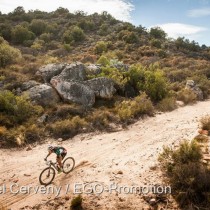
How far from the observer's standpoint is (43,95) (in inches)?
598

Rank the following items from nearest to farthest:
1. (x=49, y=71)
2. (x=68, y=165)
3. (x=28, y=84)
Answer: (x=68, y=165) < (x=28, y=84) < (x=49, y=71)

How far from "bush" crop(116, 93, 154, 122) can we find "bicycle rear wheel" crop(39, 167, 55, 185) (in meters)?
6.79

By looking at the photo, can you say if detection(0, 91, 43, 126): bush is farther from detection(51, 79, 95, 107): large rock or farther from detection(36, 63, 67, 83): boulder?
detection(36, 63, 67, 83): boulder

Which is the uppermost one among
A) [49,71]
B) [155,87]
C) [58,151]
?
[49,71]

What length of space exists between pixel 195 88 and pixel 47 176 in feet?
57.7

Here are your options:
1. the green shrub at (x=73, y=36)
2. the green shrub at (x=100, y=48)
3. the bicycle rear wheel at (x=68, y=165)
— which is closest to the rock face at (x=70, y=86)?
the bicycle rear wheel at (x=68, y=165)

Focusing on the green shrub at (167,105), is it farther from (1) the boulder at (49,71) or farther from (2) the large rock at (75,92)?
(1) the boulder at (49,71)

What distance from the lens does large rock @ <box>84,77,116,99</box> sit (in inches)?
661

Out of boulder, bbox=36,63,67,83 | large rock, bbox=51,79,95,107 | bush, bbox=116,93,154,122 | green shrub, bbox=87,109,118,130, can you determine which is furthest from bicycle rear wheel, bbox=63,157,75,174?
boulder, bbox=36,63,67,83

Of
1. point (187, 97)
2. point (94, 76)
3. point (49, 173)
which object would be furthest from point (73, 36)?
point (49, 173)

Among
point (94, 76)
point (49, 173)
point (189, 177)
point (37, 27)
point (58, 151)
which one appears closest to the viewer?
point (189, 177)

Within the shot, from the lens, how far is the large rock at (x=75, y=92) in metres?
15.6

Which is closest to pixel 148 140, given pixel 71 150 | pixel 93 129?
pixel 93 129

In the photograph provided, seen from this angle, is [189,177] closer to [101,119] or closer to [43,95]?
[101,119]
